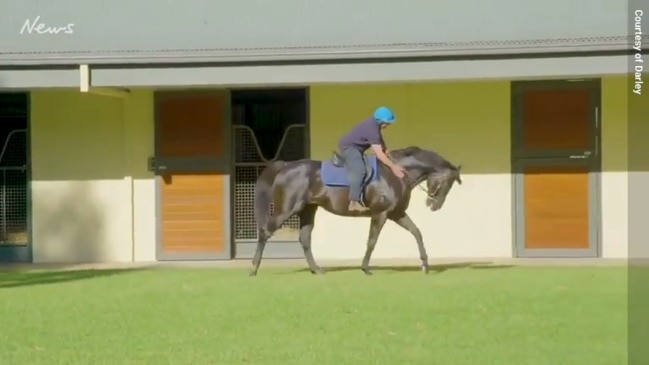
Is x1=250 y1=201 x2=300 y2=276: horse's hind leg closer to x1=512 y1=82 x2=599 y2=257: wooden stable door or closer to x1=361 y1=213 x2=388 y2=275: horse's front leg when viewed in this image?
x1=361 y1=213 x2=388 y2=275: horse's front leg

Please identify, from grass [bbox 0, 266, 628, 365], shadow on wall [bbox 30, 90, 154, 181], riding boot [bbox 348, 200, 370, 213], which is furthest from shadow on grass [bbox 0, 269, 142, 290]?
riding boot [bbox 348, 200, 370, 213]

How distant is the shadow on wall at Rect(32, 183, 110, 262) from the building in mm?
28

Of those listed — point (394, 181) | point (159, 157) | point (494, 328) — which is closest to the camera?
point (494, 328)

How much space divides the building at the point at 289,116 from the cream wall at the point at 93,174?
0.02 meters

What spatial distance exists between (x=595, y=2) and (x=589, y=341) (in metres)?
8.00

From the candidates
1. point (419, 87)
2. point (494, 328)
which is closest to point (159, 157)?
point (419, 87)

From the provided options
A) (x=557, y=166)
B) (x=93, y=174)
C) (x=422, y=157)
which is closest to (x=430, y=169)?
(x=422, y=157)

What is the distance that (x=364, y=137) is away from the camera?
13.9 m

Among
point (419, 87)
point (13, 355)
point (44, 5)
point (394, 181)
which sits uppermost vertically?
point (44, 5)

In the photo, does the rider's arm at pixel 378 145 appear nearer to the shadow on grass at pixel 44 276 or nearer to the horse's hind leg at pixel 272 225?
the horse's hind leg at pixel 272 225

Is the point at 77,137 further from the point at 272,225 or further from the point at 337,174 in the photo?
the point at 337,174

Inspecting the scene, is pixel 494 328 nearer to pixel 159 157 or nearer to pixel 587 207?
pixel 587 207

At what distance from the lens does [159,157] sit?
17484 mm

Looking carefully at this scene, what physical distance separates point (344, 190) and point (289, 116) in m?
3.22
